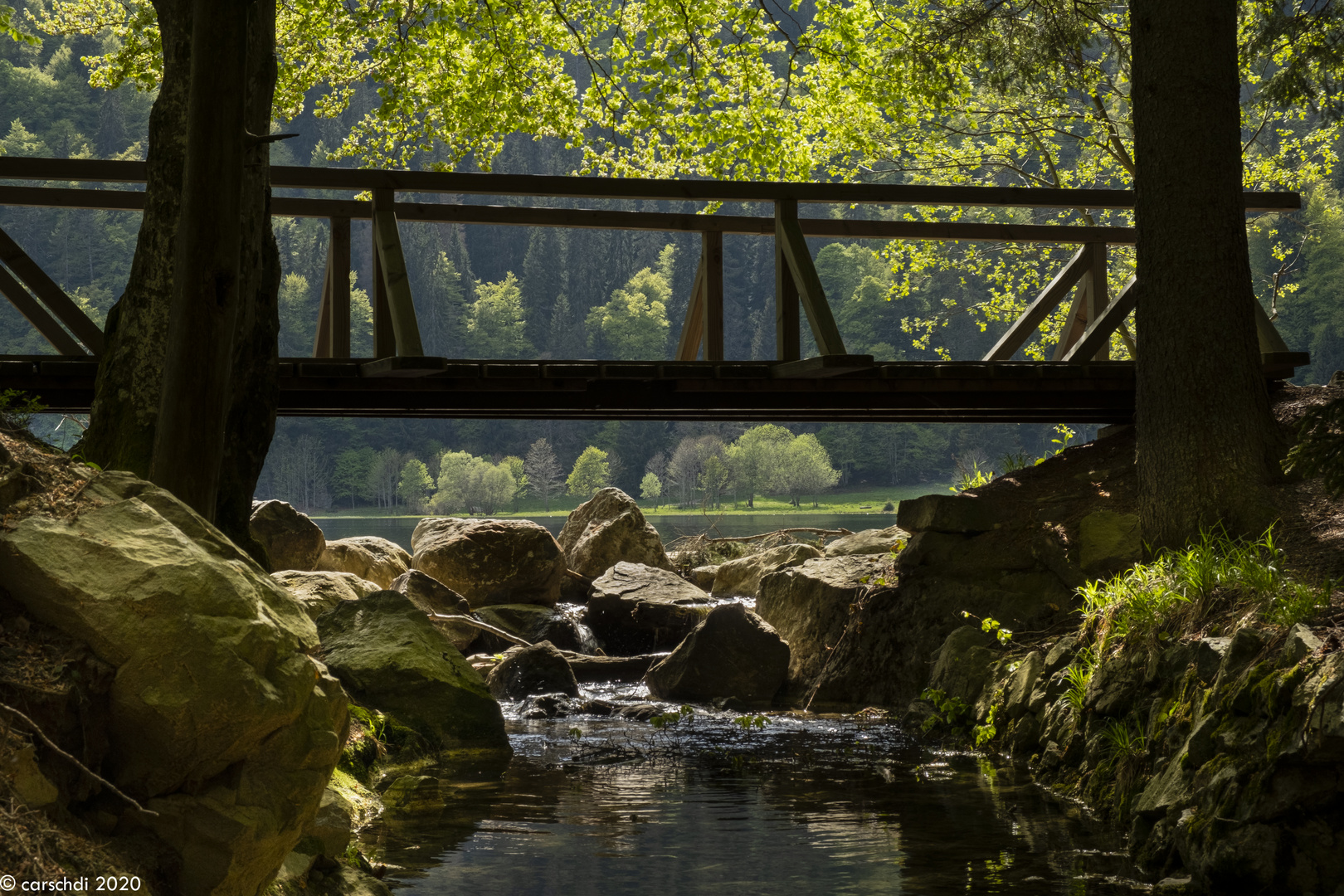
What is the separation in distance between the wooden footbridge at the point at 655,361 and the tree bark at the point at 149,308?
3.59 ft

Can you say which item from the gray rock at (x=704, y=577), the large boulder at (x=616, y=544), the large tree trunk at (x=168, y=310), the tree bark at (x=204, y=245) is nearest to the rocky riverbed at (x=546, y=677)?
the large tree trunk at (x=168, y=310)

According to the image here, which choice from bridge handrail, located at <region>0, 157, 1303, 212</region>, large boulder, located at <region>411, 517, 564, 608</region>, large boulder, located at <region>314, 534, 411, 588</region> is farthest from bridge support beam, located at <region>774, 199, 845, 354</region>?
large boulder, located at <region>314, 534, 411, 588</region>

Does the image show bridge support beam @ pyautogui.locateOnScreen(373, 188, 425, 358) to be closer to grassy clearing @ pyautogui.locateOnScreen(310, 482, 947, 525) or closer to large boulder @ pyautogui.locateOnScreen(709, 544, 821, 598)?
large boulder @ pyautogui.locateOnScreen(709, 544, 821, 598)

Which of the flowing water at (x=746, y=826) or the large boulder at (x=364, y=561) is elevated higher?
the large boulder at (x=364, y=561)

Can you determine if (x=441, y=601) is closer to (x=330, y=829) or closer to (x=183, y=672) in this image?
(x=330, y=829)

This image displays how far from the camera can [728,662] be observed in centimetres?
1038

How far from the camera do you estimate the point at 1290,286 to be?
18891 millimetres

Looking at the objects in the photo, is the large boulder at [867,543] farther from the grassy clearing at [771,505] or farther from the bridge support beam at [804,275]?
the grassy clearing at [771,505]

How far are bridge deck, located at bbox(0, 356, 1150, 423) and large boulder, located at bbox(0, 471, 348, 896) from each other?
13.8 feet

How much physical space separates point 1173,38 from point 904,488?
78510mm

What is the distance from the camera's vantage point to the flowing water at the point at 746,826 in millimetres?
5141

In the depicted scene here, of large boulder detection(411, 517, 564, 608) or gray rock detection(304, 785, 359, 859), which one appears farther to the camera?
large boulder detection(411, 517, 564, 608)

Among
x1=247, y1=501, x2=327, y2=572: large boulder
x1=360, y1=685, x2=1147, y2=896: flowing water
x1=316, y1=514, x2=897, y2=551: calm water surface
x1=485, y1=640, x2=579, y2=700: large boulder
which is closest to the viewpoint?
x1=360, y1=685, x2=1147, y2=896: flowing water

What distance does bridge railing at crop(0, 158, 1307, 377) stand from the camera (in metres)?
8.00
